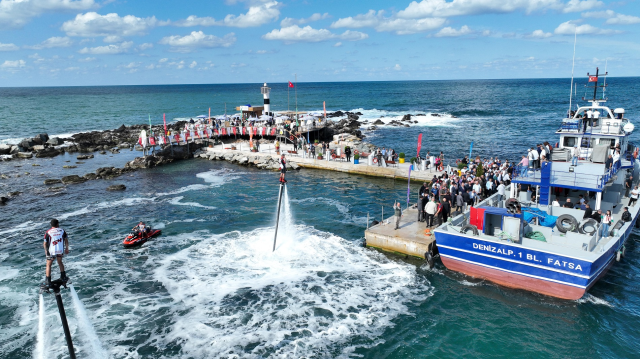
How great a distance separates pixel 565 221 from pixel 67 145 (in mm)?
58112

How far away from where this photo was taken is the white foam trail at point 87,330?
1288cm

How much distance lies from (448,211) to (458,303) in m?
4.78

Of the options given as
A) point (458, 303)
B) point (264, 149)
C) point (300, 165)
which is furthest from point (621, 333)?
point (264, 149)

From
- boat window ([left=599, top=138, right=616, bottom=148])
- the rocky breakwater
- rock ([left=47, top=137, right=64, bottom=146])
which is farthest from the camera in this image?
rock ([left=47, top=137, right=64, bottom=146])

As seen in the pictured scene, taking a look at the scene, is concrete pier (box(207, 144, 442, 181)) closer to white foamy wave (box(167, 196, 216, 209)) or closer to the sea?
the sea

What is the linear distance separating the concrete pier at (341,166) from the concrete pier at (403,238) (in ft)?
40.2

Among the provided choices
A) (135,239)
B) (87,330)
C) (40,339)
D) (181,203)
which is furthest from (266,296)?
(181,203)

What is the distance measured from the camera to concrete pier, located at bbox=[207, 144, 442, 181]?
32703 mm

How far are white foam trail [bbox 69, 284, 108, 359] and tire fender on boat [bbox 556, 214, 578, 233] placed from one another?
54.8ft

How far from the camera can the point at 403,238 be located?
742 inches

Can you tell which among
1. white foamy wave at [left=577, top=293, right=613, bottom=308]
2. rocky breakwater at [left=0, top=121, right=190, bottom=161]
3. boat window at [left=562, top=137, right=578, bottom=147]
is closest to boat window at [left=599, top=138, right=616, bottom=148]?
boat window at [left=562, top=137, right=578, bottom=147]

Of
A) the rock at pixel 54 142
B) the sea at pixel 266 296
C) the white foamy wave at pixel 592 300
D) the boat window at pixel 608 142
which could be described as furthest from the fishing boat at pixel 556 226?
the rock at pixel 54 142

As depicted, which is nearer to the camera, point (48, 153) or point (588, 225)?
point (588, 225)

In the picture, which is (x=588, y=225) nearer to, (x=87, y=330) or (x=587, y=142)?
(x=587, y=142)
